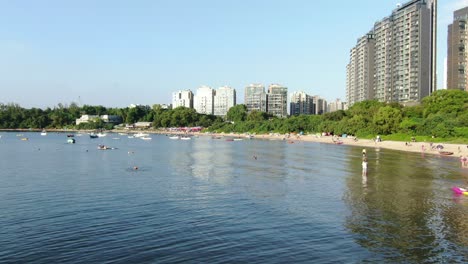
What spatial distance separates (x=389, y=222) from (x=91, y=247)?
57.3ft

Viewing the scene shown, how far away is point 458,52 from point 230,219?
183 m

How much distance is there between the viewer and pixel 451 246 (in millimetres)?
22031

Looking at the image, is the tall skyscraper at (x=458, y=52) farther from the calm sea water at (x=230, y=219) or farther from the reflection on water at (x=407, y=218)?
the reflection on water at (x=407, y=218)

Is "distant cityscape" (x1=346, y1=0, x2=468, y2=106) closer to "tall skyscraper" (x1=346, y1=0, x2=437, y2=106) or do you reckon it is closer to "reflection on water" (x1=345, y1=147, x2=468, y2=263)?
"tall skyscraper" (x1=346, y1=0, x2=437, y2=106)

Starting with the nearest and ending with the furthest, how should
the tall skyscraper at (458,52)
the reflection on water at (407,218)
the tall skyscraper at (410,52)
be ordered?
the reflection on water at (407,218)
the tall skyscraper at (410,52)
the tall skyscraper at (458,52)

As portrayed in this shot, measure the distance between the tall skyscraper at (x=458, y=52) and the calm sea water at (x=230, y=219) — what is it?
5848 inches

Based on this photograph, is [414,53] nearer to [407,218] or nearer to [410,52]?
[410,52]

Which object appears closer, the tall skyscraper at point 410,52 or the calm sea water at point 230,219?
the calm sea water at point 230,219

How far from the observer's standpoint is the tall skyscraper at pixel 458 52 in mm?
177750

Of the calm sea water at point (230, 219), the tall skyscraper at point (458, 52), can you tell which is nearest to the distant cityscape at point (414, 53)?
the tall skyscraper at point (458, 52)

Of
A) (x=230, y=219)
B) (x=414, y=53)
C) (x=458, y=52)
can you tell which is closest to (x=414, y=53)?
(x=414, y=53)

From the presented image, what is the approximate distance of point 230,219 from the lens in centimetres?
2769

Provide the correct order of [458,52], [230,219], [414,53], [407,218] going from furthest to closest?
1. [458,52]
2. [414,53]
3. [407,218]
4. [230,219]

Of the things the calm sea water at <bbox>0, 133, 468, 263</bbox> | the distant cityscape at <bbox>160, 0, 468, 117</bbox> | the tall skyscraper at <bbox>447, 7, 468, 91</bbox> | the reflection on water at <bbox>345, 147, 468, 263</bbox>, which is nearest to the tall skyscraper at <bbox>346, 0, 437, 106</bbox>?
the distant cityscape at <bbox>160, 0, 468, 117</bbox>
